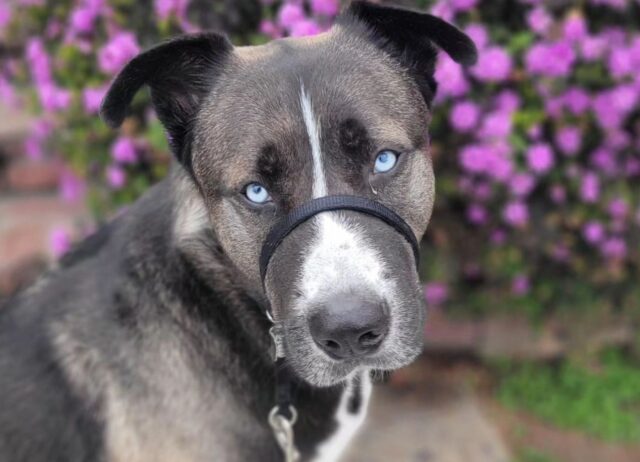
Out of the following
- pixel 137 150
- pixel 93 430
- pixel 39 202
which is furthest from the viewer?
pixel 39 202

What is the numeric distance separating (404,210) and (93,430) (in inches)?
49.7

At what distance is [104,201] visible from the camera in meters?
4.07

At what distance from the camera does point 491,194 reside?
3520 millimetres

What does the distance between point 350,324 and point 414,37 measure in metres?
1.01

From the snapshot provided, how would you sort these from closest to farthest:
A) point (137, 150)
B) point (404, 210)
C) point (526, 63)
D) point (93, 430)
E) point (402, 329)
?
point (402, 329), point (404, 210), point (93, 430), point (526, 63), point (137, 150)

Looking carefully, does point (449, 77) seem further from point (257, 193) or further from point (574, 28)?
point (257, 193)

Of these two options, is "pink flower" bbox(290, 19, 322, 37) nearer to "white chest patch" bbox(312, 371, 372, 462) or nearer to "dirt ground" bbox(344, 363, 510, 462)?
"white chest patch" bbox(312, 371, 372, 462)

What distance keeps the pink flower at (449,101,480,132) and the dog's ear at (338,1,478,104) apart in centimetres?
76

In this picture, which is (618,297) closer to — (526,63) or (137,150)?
(526,63)

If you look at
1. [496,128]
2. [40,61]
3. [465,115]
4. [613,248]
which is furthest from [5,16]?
[613,248]

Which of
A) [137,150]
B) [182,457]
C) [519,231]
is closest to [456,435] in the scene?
[519,231]

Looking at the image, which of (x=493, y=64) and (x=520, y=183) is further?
(x=520, y=183)

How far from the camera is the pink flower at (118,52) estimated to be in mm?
3219

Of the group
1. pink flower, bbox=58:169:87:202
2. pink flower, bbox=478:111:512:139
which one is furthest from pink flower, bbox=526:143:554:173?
pink flower, bbox=58:169:87:202
